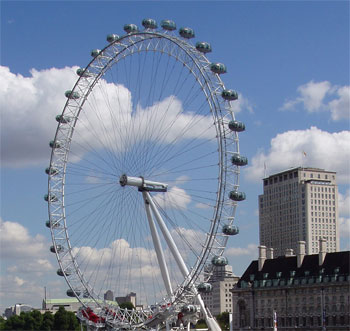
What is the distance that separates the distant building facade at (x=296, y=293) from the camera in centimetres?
11775

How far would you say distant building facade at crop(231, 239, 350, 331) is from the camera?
117750 mm

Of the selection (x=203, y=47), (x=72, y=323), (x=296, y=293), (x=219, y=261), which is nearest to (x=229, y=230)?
(x=219, y=261)

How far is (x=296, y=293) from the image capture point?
126 m

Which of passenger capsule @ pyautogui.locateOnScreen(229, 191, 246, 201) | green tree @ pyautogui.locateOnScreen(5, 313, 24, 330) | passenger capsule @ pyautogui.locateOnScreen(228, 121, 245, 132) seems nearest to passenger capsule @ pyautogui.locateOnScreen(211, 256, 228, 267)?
passenger capsule @ pyautogui.locateOnScreen(229, 191, 246, 201)

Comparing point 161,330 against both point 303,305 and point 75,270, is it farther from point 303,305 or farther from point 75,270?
point 303,305

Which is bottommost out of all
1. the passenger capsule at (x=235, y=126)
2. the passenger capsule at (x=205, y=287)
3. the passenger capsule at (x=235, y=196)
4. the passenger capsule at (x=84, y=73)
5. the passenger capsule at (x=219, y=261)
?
the passenger capsule at (x=205, y=287)

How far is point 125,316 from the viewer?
83.3m

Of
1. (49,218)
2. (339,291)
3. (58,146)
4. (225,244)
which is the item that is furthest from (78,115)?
(339,291)

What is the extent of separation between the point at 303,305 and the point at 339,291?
8.80 meters

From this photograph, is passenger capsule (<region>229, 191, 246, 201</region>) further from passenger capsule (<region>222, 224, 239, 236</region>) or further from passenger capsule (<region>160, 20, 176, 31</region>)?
passenger capsule (<region>160, 20, 176, 31</region>)

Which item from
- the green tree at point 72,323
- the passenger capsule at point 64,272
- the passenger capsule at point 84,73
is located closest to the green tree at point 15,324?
the green tree at point 72,323

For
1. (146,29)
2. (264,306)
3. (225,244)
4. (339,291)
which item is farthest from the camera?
(264,306)

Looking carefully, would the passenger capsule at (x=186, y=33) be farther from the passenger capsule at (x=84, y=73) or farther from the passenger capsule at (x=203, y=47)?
the passenger capsule at (x=84, y=73)

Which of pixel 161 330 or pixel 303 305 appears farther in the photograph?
pixel 303 305
